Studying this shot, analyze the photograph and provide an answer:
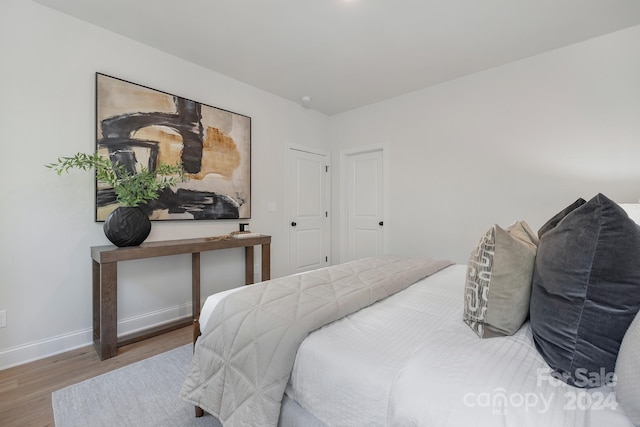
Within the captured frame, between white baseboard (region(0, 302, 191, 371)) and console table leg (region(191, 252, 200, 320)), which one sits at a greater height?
console table leg (region(191, 252, 200, 320))

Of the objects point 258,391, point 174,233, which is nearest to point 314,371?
point 258,391

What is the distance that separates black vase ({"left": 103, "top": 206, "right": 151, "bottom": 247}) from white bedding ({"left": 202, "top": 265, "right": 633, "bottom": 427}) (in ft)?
6.17

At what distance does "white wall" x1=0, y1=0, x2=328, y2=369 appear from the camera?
6.45ft

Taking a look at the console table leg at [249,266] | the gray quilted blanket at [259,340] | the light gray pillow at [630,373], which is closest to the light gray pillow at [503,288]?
the light gray pillow at [630,373]

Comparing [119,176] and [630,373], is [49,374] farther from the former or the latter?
[630,373]

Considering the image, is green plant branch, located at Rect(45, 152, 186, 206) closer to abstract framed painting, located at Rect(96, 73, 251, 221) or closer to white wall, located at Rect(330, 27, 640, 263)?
abstract framed painting, located at Rect(96, 73, 251, 221)

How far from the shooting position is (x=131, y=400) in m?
1.57

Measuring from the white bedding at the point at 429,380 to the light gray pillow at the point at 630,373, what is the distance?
4 cm

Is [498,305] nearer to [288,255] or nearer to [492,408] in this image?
[492,408]

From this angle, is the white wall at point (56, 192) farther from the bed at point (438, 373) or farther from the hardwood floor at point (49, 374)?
the bed at point (438, 373)

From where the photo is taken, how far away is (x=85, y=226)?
2252mm

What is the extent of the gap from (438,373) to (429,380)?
36 millimetres

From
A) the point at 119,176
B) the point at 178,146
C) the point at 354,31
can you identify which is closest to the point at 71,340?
the point at 119,176

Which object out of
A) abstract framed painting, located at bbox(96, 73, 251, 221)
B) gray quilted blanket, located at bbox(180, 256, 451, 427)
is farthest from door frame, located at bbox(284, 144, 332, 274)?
gray quilted blanket, located at bbox(180, 256, 451, 427)
